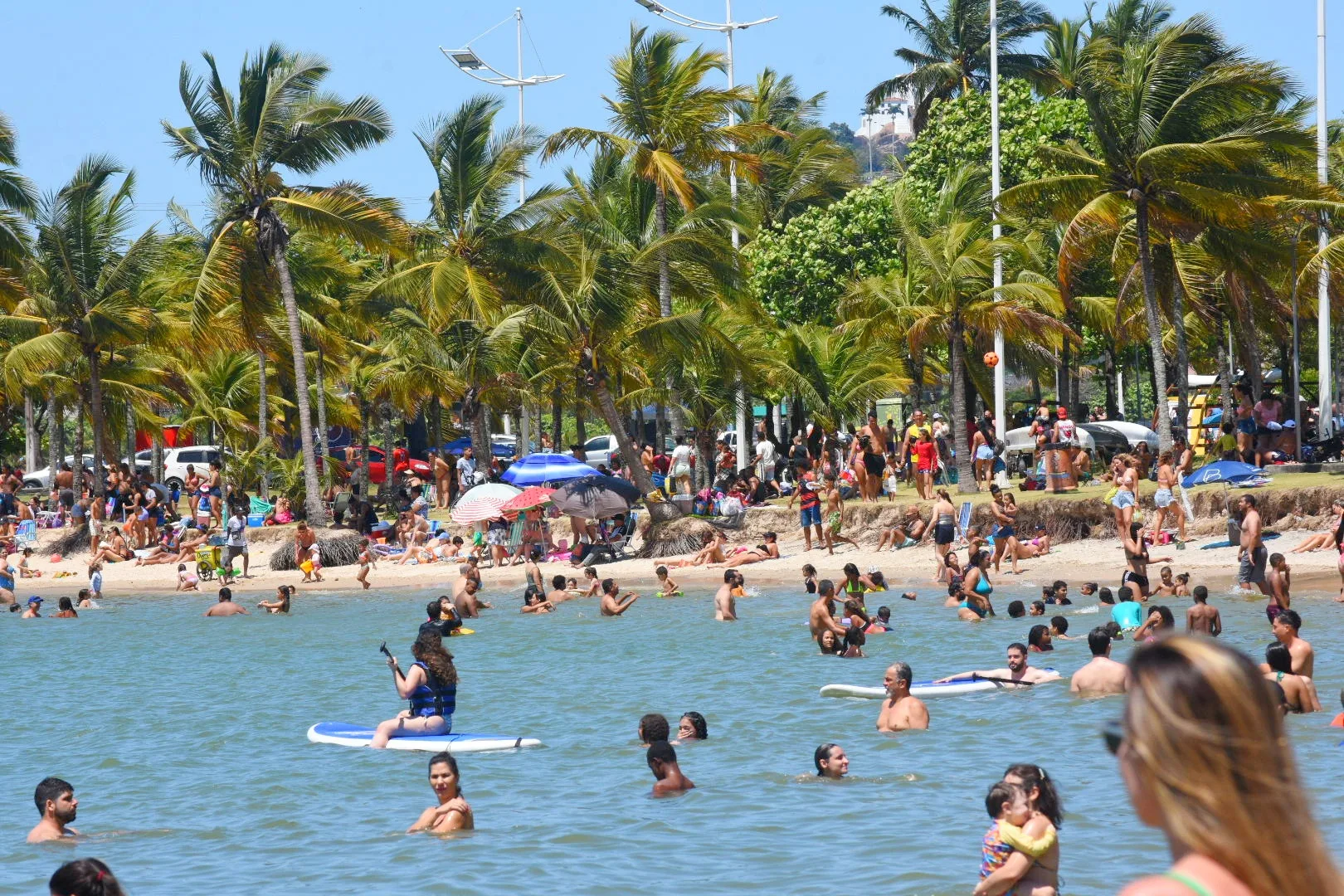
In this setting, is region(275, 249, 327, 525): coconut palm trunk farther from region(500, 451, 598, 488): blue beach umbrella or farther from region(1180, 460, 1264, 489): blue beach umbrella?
region(1180, 460, 1264, 489): blue beach umbrella

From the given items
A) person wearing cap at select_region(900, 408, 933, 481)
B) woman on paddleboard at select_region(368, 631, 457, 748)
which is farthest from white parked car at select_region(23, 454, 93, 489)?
woman on paddleboard at select_region(368, 631, 457, 748)

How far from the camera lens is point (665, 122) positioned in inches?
1147

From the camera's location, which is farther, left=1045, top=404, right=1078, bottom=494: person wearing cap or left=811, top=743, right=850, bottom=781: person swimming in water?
left=1045, top=404, right=1078, bottom=494: person wearing cap

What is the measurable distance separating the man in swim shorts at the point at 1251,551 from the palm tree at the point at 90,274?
23.4 meters

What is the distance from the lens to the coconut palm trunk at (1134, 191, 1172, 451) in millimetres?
24328

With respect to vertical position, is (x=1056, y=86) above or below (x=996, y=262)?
above

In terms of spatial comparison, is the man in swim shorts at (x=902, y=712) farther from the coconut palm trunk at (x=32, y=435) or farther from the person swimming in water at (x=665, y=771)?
the coconut palm trunk at (x=32, y=435)

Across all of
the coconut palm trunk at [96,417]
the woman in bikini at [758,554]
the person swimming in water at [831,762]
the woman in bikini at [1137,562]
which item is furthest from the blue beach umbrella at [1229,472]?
the coconut palm trunk at [96,417]

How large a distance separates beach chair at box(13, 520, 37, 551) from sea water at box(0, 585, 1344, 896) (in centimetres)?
1264

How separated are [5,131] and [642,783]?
26.5 m

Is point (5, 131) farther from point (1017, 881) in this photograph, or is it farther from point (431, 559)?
point (1017, 881)

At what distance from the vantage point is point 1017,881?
23.5ft

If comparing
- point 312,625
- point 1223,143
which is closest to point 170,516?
point 312,625

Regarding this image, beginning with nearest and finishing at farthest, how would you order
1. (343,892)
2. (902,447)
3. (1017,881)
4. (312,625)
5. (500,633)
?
(1017,881)
(343,892)
(500,633)
(312,625)
(902,447)
